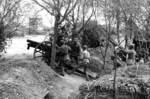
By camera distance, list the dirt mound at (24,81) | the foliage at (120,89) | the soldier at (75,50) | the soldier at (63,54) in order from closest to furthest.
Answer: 1. the foliage at (120,89)
2. the dirt mound at (24,81)
3. the soldier at (63,54)
4. the soldier at (75,50)

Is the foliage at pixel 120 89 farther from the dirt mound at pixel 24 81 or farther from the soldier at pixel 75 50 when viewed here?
the soldier at pixel 75 50

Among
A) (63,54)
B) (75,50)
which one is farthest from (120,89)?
(75,50)

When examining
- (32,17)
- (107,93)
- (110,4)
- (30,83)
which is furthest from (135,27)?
(107,93)

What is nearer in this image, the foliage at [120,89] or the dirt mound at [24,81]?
the foliage at [120,89]

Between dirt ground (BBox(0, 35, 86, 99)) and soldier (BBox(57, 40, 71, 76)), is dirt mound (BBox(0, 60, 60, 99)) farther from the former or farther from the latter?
soldier (BBox(57, 40, 71, 76))

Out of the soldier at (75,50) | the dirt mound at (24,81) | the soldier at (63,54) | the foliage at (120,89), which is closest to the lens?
the foliage at (120,89)

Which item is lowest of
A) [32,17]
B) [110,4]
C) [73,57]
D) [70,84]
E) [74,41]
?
[70,84]

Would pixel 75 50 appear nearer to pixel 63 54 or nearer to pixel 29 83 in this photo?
pixel 63 54

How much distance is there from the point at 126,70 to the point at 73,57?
8.16 meters

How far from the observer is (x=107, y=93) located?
143 inches

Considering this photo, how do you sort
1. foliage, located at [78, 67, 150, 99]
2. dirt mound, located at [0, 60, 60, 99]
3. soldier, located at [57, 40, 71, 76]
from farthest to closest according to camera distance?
soldier, located at [57, 40, 71, 76] < dirt mound, located at [0, 60, 60, 99] < foliage, located at [78, 67, 150, 99]

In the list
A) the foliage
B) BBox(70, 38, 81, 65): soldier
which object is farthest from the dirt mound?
BBox(70, 38, 81, 65): soldier

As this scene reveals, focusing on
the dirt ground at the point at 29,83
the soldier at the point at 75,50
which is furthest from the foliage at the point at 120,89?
the soldier at the point at 75,50

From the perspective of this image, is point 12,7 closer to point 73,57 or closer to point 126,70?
point 73,57
